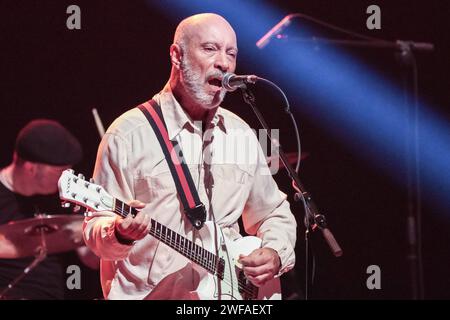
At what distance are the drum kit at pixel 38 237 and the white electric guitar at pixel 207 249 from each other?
1581 millimetres

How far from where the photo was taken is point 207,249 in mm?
3385

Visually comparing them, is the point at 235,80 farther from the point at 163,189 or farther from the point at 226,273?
the point at 226,273

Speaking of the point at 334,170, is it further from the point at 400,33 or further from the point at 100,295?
the point at 100,295

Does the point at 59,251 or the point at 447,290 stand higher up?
the point at 59,251

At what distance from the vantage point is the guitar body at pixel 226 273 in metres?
3.34

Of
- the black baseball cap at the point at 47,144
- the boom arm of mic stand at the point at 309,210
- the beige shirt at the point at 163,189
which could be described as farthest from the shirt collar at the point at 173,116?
the black baseball cap at the point at 47,144

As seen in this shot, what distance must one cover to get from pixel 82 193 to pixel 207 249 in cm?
69

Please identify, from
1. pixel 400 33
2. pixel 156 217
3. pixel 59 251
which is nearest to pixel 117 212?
pixel 156 217

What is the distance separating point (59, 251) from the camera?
4855 millimetres

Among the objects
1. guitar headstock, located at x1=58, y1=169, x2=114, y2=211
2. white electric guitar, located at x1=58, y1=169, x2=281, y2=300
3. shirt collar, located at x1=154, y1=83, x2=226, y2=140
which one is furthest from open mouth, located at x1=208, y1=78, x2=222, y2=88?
guitar headstock, located at x1=58, y1=169, x2=114, y2=211

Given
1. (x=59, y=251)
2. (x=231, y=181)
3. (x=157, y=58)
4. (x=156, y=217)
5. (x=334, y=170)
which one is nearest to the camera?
(x=156, y=217)

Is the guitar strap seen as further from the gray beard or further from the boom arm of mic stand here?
the boom arm of mic stand

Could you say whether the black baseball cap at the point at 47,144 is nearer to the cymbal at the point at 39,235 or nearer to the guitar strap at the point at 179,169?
the cymbal at the point at 39,235
